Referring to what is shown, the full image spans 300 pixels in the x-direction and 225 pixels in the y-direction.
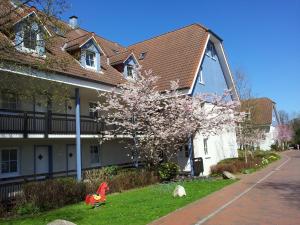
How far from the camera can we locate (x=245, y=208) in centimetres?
1118

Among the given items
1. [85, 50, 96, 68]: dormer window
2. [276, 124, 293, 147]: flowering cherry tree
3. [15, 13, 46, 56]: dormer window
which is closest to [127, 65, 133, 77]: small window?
[85, 50, 96, 68]: dormer window

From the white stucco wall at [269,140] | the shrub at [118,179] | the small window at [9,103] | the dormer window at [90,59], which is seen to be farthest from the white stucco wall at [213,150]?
the white stucco wall at [269,140]

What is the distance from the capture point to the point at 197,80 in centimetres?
2505

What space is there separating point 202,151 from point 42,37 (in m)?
16.7

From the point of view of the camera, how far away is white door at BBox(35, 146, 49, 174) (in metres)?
18.6

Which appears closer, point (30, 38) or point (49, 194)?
point (30, 38)

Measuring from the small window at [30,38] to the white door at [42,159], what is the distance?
9301 millimetres

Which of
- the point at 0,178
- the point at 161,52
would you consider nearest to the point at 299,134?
the point at 161,52

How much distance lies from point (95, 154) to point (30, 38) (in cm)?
1345

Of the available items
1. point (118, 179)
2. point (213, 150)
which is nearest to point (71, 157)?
point (118, 179)

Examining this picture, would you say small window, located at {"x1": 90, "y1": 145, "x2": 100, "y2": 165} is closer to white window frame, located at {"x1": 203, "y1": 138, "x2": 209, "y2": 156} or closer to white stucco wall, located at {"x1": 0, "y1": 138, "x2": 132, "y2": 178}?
white stucco wall, located at {"x1": 0, "y1": 138, "x2": 132, "y2": 178}

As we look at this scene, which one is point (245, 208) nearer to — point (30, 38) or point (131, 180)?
point (131, 180)

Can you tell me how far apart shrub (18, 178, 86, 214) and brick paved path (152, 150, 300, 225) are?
4980 millimetres

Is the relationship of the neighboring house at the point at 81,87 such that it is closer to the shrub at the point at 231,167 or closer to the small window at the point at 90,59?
the small window at the point at 90,59
